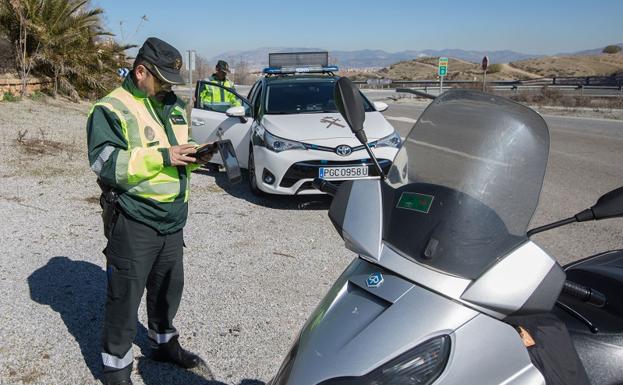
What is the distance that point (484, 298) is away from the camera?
4.86 ft

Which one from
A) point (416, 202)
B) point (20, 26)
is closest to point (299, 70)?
point (416, 202)

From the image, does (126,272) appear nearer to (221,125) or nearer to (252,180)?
(252,180)

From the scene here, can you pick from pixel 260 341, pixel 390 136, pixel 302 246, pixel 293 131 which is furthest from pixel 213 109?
pixel 260 341

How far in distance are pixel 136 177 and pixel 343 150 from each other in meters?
4.24

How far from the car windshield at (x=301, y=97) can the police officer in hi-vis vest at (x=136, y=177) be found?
15.9ft

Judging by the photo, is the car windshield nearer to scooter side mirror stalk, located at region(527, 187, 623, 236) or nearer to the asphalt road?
the asphalt road

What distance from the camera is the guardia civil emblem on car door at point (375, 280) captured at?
162 centimetres

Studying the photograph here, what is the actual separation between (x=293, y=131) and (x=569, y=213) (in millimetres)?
3547

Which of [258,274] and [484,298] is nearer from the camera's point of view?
[484,298]

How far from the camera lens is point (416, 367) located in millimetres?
1461

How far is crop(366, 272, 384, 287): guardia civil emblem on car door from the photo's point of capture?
1.62 meters

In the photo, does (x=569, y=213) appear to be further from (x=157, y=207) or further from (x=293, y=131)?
(x=157, y=207)

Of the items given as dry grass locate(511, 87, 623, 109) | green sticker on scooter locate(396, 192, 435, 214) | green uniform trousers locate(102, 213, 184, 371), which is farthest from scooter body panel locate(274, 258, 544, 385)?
dry grass locate(511, 87, 623, 109)

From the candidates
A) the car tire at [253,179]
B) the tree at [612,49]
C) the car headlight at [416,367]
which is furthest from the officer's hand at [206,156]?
the tree at [612,49]
